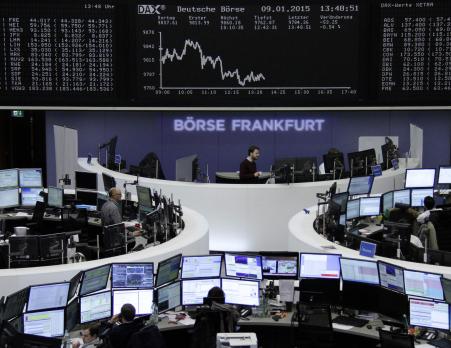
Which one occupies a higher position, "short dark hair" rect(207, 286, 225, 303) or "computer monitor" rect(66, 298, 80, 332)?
"short dark hair" rect(207, 286, 225, 303)

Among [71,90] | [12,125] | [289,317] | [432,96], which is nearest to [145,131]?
[12,125]

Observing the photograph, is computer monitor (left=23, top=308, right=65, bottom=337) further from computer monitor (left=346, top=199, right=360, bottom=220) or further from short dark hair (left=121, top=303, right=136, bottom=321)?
computer monitor (left=346, top=199, right=360, bottom=220)

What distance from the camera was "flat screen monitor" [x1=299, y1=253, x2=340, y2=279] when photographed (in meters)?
7.82

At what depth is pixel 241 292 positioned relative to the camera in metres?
7.84

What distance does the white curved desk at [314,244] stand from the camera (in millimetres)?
7656

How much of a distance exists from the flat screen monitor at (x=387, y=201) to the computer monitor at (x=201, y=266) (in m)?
3.50

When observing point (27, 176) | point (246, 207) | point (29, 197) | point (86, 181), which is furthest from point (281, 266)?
point (27, 176)

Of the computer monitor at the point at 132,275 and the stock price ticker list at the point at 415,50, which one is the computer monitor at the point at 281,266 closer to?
the computer monitor at the point at 132,275

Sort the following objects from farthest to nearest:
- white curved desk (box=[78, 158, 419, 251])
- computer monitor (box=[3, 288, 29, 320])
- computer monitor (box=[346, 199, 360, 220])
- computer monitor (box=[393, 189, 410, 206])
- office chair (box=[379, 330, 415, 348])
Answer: white curved desk (box=[78, 158, 419, 251])
computer monitor (box=[393, 189, 410, 206])
computer monitor (box=[346, 199, 360, 220])
office chair (box=[379, 330, 415, 348])
computer monitor (box=[3, 288, 29, 320])

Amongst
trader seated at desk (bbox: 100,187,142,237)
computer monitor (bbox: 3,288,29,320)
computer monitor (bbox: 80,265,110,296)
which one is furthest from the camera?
trader seated at desk (bbox: 100,187,142,237)

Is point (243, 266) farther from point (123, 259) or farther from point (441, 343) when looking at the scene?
point (441, 343)

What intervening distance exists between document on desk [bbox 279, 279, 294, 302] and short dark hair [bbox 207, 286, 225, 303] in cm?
83

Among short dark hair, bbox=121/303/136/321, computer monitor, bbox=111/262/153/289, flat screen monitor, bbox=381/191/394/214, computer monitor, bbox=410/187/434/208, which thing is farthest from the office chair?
computer monitor, bbox=410/187/434/208

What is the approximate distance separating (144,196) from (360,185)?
2.92 meters
